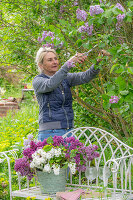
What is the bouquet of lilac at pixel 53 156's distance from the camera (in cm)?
229

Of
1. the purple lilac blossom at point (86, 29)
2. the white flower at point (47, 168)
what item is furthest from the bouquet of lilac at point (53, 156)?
the purple lilac blossom at point (86, 29)

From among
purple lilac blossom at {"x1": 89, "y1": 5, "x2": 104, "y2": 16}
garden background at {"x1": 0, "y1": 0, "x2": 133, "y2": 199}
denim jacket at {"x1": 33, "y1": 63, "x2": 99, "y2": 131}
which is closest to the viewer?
purple lilac blossom at {"x1": 89, "y1": 5, "x2": 104, "y2": 16}

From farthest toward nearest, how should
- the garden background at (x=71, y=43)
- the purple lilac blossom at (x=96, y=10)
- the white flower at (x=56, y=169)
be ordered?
the garden background at (x=71, y=43) < the white flower at (x=56, y=169) < the purple lilac blossom at (x=96, y=10)

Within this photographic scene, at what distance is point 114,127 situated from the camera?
4043 mm

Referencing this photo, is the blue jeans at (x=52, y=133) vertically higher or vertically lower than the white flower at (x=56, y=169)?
higher

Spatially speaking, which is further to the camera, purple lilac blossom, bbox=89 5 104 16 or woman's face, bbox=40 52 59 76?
woman's face, bbox=40 52 59 76

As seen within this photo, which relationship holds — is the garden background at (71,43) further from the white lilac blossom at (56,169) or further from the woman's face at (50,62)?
the white lilac blossom at (56,169)

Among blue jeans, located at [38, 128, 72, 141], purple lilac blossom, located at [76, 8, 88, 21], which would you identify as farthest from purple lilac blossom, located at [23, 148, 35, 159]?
purple lilac blossom, located at [76, 8, 88, 21]

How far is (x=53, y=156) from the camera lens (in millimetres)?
2332

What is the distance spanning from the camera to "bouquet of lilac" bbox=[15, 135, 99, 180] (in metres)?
2.29

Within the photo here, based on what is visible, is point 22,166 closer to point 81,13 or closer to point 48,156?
point 48,156

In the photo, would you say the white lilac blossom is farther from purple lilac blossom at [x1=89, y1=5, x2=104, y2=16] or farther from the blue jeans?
purple lilac blossom at [x1=89, y1=5, x2=104, y2=16]

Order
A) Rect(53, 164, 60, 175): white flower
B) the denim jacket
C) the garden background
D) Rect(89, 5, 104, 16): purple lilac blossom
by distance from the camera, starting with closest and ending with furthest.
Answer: Rect(89, 5, 104, 16): purple lilac blossom
Rect(53, 164, 60, 175): white flower
the garden background
the denim jacket

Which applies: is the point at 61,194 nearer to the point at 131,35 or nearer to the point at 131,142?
the point at 131,35
